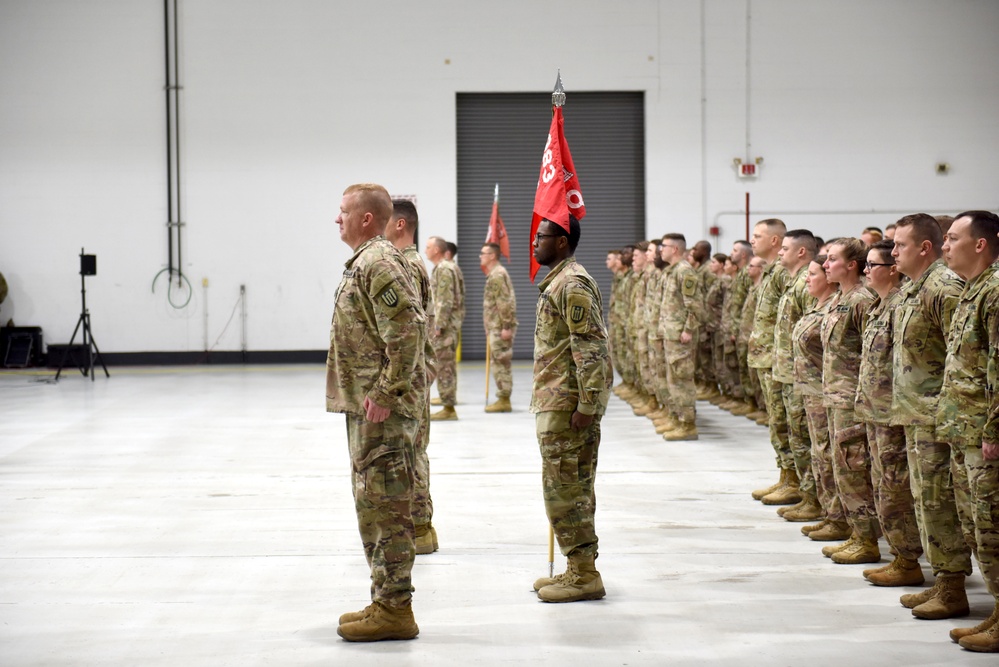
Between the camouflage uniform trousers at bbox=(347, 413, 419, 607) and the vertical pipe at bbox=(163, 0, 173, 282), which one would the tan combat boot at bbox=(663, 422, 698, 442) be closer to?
the camouflage uniform trousers at bbox=(347, 413, 419, 607)

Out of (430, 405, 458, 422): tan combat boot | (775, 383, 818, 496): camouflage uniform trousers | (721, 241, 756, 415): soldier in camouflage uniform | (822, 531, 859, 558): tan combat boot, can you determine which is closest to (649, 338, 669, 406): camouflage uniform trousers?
(721, 241, 756, 415): soldier in camouflage uniform

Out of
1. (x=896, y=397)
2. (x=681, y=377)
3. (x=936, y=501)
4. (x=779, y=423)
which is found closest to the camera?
(x=936, y=501)

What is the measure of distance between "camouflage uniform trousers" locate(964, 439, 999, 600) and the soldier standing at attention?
7.34 m

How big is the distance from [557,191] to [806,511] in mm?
2692

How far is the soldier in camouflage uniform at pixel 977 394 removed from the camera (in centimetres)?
375

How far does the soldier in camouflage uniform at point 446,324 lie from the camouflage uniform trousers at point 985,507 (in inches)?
273

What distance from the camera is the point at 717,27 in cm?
1689

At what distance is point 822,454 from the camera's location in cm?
541

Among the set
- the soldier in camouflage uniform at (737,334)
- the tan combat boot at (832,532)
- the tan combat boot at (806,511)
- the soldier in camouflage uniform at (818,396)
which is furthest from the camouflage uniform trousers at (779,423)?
the soldier in camouflage uniform at (737,334)

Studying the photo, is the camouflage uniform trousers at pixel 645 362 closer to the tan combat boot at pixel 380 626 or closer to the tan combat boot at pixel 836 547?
the tan combat boot at pixel 836 547

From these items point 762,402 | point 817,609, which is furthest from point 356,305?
point 762,402

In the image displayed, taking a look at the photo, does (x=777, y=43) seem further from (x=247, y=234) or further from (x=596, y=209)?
(x=247, y=234)

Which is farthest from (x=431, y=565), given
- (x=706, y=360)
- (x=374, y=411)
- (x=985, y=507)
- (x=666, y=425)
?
(x=706, y=360)

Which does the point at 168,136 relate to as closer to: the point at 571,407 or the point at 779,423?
the point at 779,423
